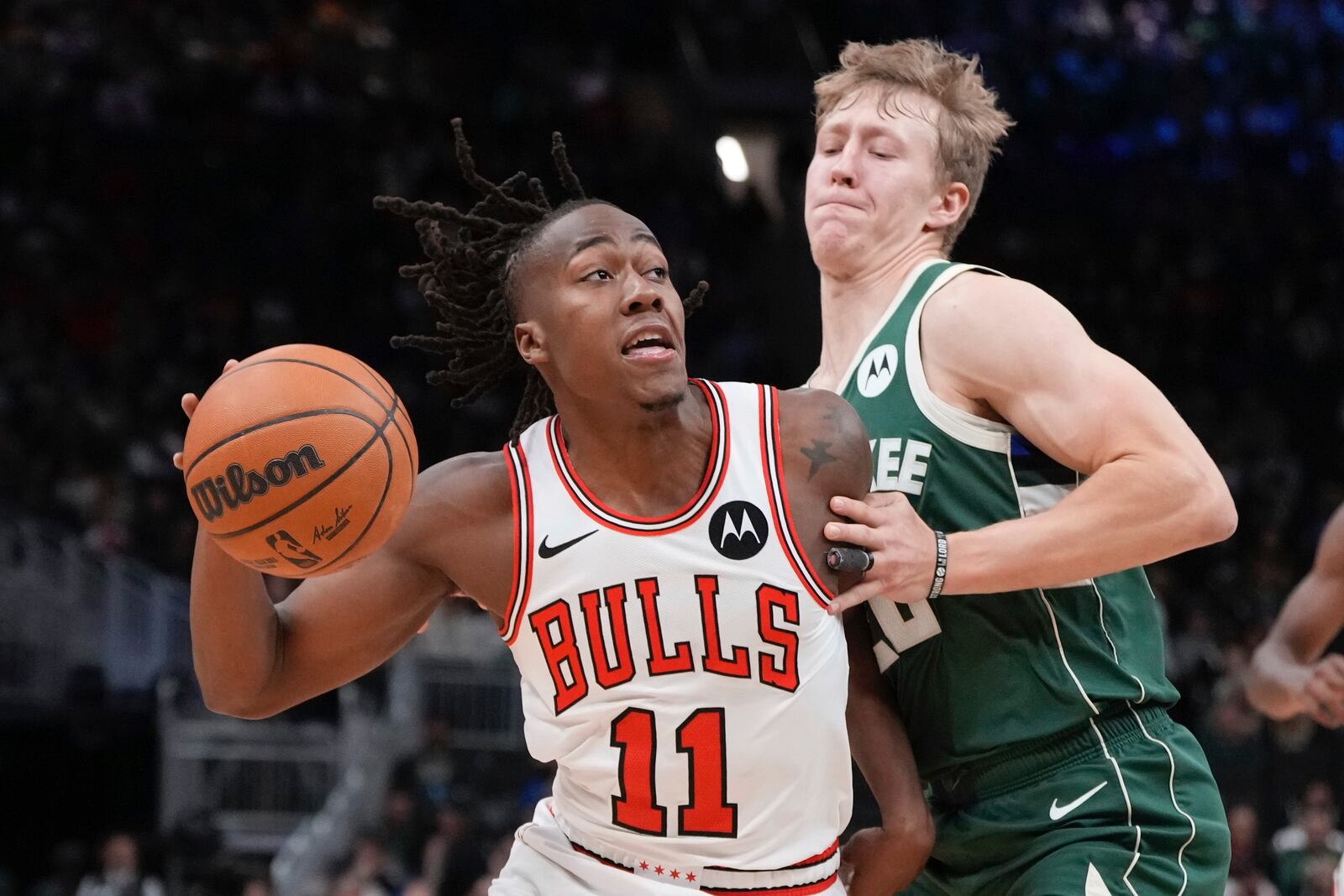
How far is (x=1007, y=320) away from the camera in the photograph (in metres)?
3.21

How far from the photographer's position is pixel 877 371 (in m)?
3.43

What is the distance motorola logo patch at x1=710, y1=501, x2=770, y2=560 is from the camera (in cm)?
303

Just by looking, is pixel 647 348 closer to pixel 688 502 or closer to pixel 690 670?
pixel 688 502

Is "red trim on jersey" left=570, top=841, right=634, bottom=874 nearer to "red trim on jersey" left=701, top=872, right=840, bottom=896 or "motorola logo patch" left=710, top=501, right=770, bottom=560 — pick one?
"red trim on jersey" left=701, top=872, right=840, bottom=896

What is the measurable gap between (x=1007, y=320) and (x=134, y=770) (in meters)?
9.63

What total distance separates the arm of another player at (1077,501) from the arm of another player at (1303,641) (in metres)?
1.37

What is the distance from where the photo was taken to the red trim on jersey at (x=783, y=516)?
9.97 ft

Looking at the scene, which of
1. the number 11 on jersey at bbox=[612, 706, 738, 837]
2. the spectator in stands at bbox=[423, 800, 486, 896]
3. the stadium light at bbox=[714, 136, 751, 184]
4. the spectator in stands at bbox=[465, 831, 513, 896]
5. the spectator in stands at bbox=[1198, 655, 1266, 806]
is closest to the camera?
the number 11 on jersey at bbox=[612, 706, 738, 837]

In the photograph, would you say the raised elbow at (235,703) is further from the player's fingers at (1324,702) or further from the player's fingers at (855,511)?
the player's fingers at (1324,702)

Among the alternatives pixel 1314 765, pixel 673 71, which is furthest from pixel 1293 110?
pixel 1314 765

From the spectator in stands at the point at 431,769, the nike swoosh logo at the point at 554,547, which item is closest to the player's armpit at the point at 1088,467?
the nike swoosh logo at the point at 554,547

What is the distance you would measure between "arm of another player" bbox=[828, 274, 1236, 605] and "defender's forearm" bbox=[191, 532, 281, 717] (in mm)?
1056

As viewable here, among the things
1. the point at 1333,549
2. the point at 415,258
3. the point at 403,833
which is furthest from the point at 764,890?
the point at 415,258

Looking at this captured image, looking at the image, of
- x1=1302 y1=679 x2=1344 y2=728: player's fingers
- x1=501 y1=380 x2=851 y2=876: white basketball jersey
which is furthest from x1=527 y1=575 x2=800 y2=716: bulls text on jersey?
x1=1302 y1=679 x2=1344 y2=728: player's fingers
